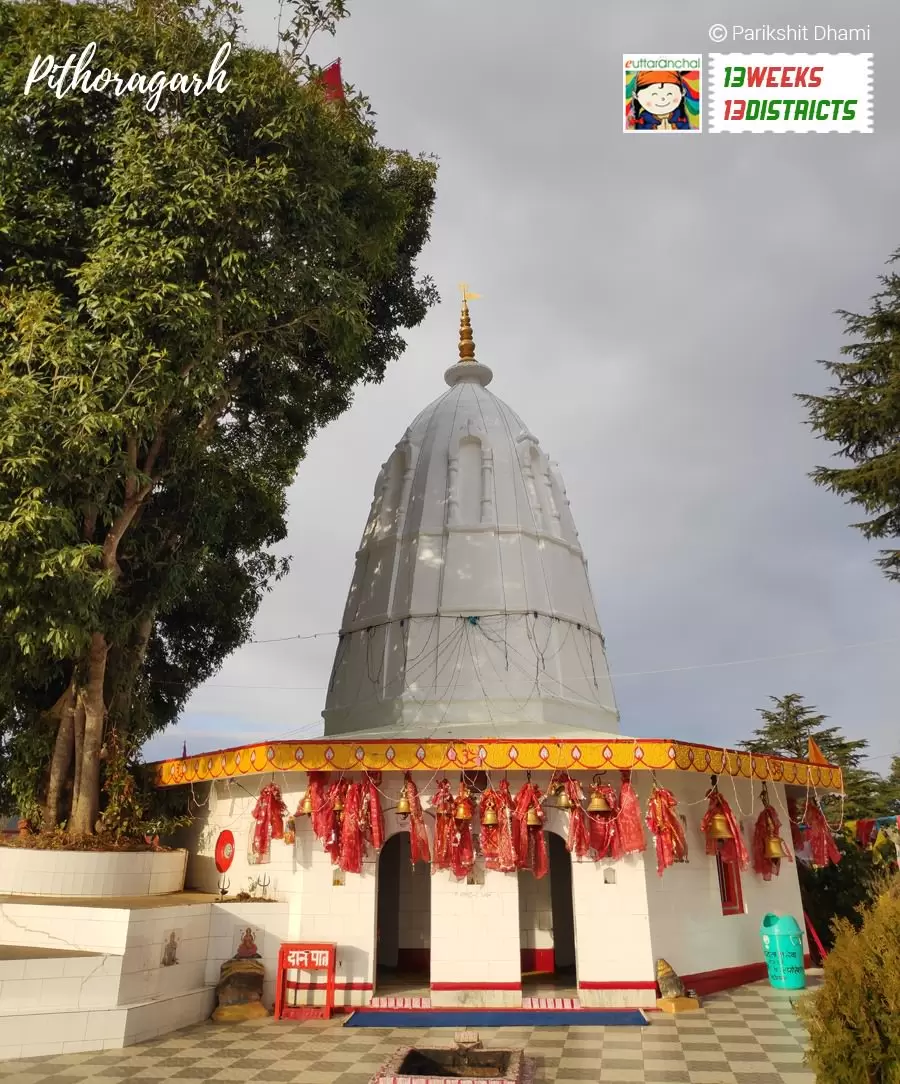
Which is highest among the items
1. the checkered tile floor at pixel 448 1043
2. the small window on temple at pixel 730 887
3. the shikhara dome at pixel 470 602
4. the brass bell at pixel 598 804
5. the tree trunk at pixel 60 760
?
the shikhara dome at pixel 470 602

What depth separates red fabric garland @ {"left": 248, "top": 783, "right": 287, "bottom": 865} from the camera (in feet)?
37.6

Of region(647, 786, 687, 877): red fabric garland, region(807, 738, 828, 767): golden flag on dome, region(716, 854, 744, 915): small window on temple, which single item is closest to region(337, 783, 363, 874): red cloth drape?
region(647, 786, 687, 877): red fabric garland

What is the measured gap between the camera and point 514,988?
34.5 feet

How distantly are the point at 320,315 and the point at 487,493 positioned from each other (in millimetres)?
5483

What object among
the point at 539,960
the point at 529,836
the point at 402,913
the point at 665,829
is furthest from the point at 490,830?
the point at 402,913

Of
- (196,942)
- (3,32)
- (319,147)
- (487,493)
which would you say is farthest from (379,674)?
(3,32)

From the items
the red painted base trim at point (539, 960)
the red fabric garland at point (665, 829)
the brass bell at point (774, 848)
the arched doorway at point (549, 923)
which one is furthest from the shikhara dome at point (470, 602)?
the red painted base trim at point (539, 960)

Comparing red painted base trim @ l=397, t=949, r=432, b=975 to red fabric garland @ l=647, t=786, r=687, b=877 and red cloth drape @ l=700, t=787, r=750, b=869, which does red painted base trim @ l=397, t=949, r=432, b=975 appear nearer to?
red fabric garland @ l=647, t=786, r=687, b=877

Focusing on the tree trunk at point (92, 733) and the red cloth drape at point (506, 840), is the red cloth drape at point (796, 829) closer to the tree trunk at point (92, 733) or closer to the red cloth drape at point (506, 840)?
the red cloth drape at point (506, 840)

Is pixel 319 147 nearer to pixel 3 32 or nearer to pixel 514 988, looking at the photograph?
pixel 3 32

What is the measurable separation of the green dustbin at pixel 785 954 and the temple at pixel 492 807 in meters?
0.54

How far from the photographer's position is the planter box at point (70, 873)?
11094 mm

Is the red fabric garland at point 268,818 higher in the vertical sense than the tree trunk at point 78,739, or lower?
lower

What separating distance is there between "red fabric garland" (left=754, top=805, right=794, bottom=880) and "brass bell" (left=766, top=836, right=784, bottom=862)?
9 centimetres
